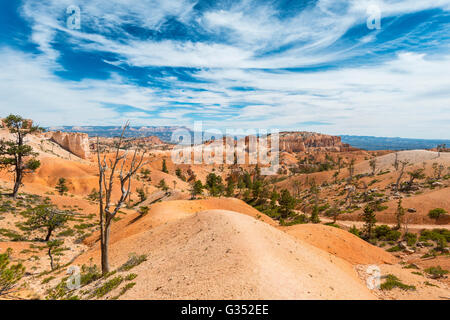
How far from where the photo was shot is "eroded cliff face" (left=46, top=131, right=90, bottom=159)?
112938 millimetres

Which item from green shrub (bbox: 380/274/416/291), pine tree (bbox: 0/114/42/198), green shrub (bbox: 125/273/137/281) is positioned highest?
pine tree (bbox: 0/114/42/198)

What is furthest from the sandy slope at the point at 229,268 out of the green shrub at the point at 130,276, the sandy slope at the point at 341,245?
the sandy slope at the point at 341,245

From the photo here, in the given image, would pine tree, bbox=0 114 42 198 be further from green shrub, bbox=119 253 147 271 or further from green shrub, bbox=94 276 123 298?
green shrub, bbox=94 276 123 298

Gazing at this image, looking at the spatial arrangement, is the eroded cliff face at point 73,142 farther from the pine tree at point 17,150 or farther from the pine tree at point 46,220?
the pine tree at point 46,220

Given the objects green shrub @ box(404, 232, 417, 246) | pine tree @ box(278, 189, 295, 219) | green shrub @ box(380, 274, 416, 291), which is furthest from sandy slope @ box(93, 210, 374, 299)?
pine tree @ box(278, 189, 295, 219)

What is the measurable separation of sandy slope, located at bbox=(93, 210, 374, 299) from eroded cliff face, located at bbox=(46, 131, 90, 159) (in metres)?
120

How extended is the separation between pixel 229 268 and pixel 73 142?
133 m

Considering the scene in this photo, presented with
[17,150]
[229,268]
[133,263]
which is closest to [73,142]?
[17,150]

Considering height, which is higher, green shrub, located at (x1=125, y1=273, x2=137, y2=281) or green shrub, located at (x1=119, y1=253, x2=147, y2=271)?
green shrub, located at (x1=125, y1=273, x2=137, y2=281)

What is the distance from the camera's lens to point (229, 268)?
32.1ft

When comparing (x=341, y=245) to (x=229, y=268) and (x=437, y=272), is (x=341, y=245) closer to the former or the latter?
(x=437, y=272)
